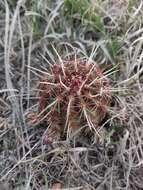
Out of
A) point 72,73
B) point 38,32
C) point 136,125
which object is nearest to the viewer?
point 72,73

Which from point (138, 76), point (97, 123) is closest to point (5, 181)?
point (97, 123)

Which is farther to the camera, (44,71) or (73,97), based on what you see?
(44,71)

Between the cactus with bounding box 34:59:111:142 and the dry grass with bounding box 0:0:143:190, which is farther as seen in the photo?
the dry grass with bounding box 0:0:143:190

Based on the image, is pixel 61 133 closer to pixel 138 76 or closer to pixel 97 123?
pixel 97 123

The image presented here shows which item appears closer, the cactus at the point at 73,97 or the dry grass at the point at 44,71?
the cactus at the point at 73,97

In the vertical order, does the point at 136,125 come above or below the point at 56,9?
below
